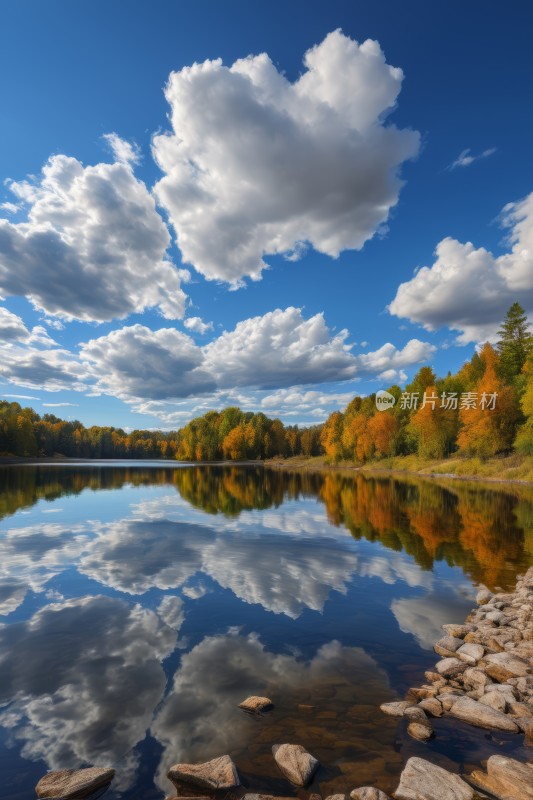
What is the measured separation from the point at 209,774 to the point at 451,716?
15.3 feet

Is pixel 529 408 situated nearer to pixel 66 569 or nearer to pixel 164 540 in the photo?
pixel 164 540

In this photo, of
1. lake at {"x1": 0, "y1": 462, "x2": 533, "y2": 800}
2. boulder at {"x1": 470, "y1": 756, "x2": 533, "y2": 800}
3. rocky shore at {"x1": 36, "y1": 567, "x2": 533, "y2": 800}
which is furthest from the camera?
lake at {"x1": 0, "y1": 462, "x2": 533, "y2": 800}

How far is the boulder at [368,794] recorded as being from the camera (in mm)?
5395

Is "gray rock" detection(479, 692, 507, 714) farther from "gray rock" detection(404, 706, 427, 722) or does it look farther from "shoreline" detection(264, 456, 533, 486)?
"shoreline" detection(264, 456, 533, 486)

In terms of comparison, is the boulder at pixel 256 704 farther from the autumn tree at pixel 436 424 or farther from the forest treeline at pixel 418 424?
the autumn tree at pixel 436 424

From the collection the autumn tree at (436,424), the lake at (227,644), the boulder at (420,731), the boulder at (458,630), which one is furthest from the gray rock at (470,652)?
the autumn tree at (436,424)

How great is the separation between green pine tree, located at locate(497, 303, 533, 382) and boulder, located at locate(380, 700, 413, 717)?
96.5 metres

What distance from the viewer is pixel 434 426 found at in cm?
8838

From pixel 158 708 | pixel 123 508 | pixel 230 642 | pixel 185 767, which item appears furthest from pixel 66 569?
pixel 123 508

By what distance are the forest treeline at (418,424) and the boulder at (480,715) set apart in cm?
6487

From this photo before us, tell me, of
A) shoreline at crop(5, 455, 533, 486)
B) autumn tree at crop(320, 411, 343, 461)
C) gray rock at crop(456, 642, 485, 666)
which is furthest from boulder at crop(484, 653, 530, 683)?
autumn tree at crop(320, 411, 343, 461)

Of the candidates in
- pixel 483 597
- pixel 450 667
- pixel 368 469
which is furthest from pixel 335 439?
pixel 450 667

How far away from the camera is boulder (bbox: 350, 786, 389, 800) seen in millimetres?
5395

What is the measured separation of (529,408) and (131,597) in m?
65.6
